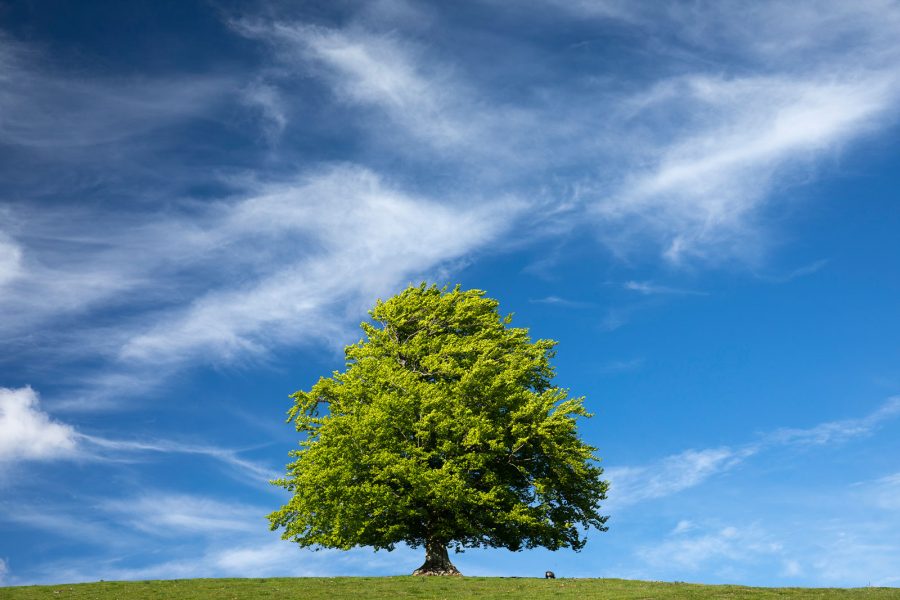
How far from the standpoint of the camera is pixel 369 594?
115 ft

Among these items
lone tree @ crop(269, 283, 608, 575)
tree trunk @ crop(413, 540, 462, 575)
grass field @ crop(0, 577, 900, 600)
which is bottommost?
grass field @ crop(0, 577, 900, 600)

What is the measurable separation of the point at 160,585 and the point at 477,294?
24.4 m

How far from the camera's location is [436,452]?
43094 mm

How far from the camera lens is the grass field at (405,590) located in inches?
1356

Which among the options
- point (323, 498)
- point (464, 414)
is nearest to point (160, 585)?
point (323, 498)

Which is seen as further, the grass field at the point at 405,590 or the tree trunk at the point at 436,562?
the tree trunk at the point at 436,562

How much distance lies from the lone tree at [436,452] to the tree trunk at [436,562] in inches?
2.2

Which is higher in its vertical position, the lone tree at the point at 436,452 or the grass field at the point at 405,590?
the lone tree at the point at 436,452

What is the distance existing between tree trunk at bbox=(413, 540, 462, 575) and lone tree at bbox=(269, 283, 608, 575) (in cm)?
6

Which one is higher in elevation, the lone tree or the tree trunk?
the lone tree

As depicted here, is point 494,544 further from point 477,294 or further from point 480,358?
point 477,294

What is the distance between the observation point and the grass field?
34.4 m

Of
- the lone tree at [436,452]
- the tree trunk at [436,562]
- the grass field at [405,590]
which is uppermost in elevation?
the lone tree at [436,452]

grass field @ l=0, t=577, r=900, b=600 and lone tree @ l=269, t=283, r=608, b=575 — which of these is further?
lone tree @ l=269, t=283, r=608, b=575
